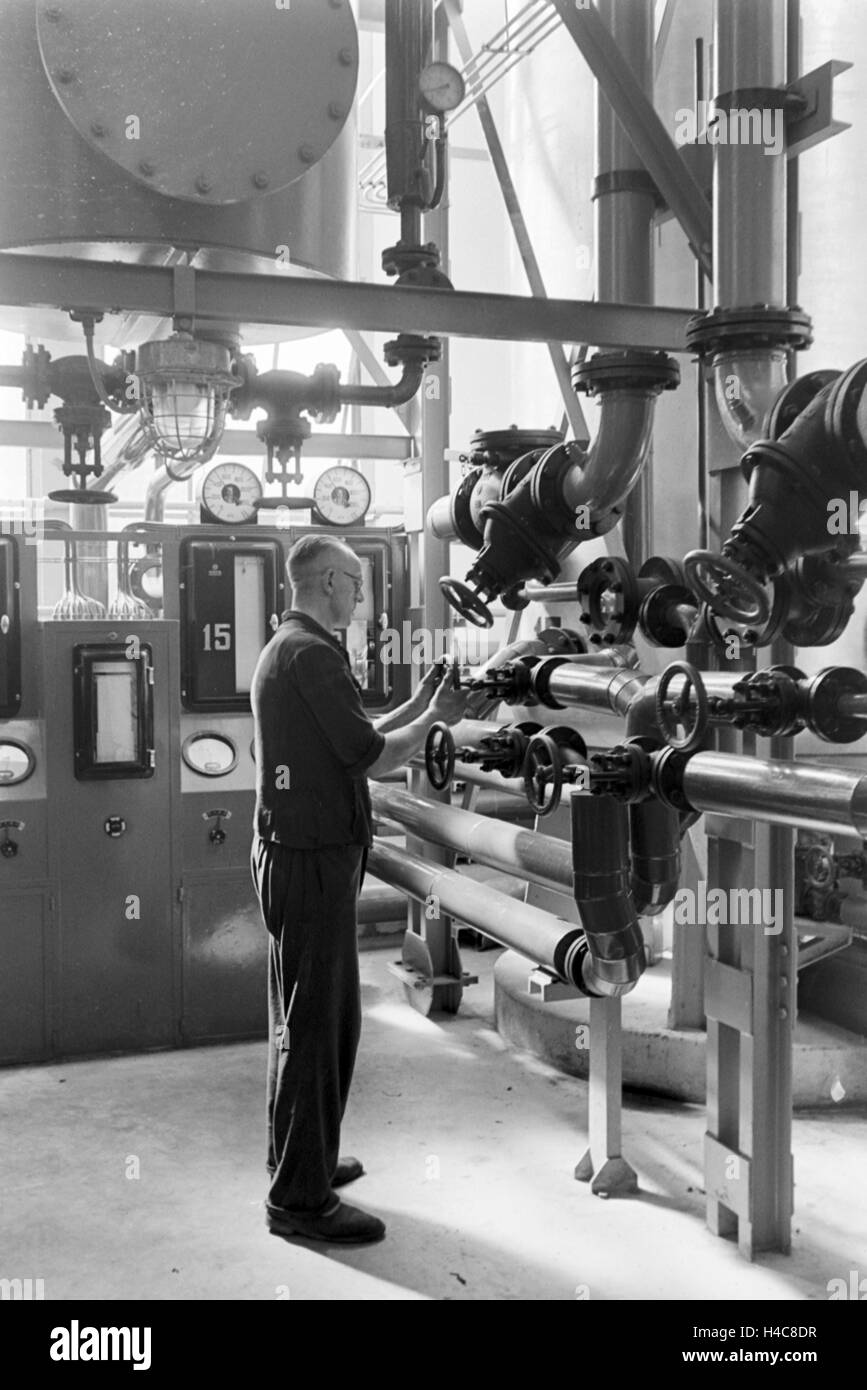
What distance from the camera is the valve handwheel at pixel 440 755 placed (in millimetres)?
2455

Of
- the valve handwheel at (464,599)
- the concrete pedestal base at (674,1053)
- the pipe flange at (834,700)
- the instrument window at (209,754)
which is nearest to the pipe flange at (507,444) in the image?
the valve handwheel at (464,599)

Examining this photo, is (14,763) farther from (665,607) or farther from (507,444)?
(665,607)

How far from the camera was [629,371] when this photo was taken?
2338 mm

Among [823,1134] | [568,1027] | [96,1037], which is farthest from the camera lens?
[96,1037]

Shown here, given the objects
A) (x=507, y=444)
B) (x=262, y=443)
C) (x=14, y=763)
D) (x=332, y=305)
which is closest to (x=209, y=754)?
(x=14, y=763)

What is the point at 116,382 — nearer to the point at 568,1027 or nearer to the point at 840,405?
the point at 568,1027

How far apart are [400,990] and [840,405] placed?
3.36m

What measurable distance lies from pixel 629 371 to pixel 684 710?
2.37 ft

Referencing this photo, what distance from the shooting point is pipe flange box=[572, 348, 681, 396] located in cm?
234

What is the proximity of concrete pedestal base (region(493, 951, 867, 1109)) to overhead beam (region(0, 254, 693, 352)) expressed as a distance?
1.79 m

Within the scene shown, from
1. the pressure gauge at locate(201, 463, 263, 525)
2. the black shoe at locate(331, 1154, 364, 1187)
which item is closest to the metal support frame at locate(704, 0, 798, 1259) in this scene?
the black shoe at locate(331, 1154, 364, 1187)

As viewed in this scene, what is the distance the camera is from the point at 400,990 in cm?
465

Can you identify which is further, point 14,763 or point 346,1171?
point 14,763

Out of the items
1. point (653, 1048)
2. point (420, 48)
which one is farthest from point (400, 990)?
point (420, 48)
